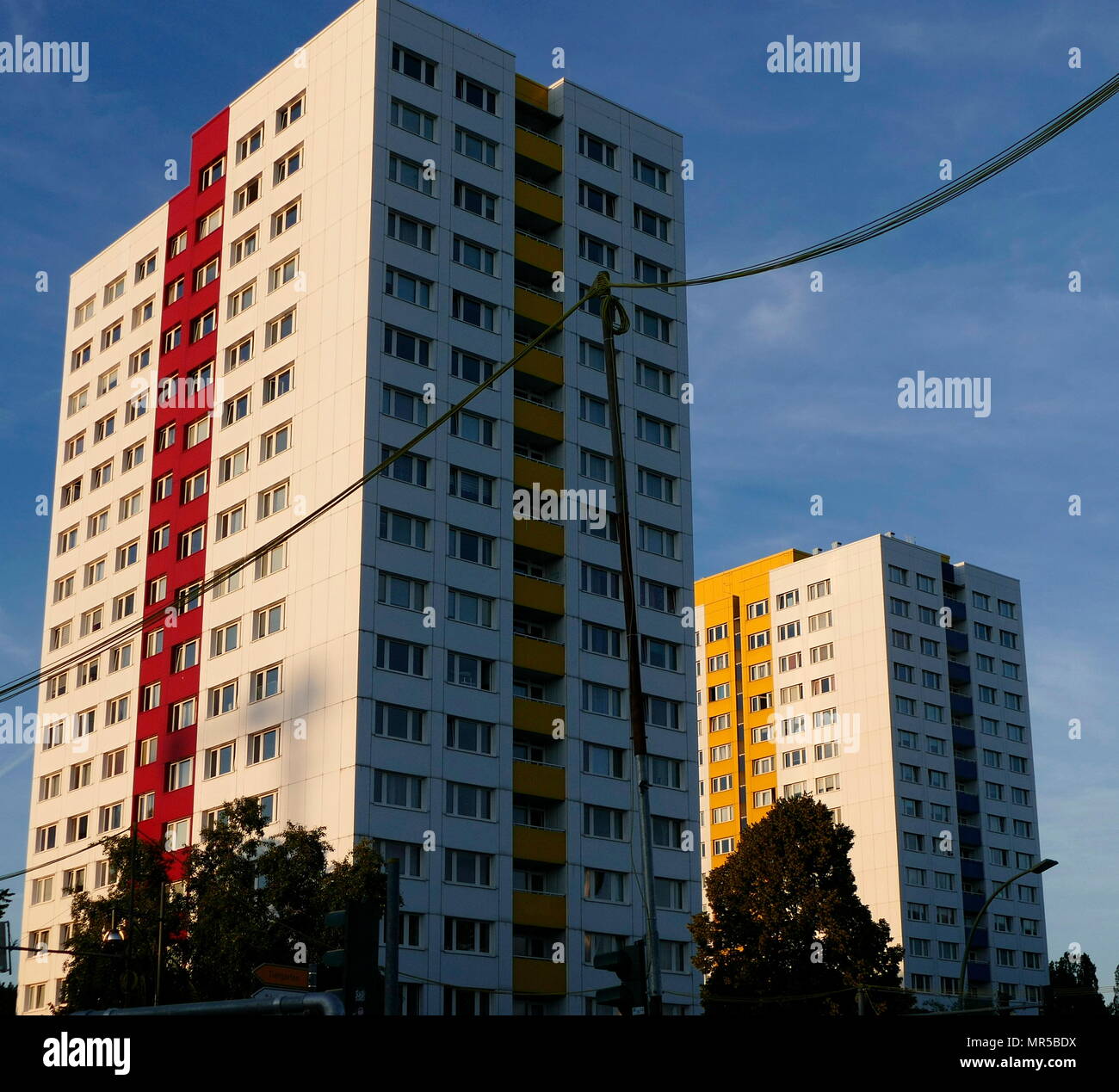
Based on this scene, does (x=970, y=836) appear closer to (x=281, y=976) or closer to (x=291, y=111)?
(x=291, y=111)

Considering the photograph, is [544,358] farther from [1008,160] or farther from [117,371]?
[1008,160]

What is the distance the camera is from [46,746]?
76.5 meters

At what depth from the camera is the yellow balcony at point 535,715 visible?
6338 centimetres

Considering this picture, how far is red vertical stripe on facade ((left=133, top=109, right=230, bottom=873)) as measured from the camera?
219 ft

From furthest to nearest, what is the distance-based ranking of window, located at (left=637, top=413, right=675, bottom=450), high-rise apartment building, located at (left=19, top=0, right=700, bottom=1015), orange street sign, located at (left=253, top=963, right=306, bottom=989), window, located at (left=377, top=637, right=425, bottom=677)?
window, located at (left=637, top=413, right=675, bottom=450) → high-rise apartment building, located at (left=19, top=0, right=700, bottom=1015) → window, located at (left=377, top=637, right=425, bottom=677) → orange street sign, located at (left=253, top=963, right=306, bottom=989)

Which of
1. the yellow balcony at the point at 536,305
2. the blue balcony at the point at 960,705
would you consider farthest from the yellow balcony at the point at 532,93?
the blue balcony at the point at 960,705

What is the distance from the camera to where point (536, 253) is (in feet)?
233

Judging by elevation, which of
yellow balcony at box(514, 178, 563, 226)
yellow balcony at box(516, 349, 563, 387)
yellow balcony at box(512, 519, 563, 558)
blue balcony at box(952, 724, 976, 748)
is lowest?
blue balcony at box(952, 724, 976, 748)

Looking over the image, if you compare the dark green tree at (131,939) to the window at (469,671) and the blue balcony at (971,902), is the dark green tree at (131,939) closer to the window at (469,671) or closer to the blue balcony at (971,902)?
the window at (469,671)

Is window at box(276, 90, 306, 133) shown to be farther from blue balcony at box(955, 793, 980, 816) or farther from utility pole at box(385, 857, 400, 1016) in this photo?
blue balcony at box(955, 793, 980, 816)

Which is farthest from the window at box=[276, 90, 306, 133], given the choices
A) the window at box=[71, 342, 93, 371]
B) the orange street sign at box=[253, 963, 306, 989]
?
the orange street sign at box=[253, 963, 306, 989]

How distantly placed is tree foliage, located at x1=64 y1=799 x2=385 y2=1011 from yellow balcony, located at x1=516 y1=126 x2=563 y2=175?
1437 inches

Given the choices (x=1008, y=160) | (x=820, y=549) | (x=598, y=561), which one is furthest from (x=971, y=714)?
(x=1008, y=160)

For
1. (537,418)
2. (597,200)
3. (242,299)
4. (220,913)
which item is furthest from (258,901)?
(597,200)
